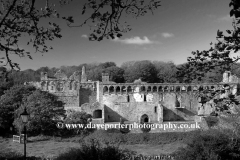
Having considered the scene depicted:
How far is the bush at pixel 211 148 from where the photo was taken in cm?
1047

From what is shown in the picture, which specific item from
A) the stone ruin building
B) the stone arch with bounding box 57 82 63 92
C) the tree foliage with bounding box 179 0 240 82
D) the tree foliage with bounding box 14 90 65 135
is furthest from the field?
the tree foliage with bounding box 179 0 240 82

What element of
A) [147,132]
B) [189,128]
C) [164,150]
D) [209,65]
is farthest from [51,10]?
[189,128]

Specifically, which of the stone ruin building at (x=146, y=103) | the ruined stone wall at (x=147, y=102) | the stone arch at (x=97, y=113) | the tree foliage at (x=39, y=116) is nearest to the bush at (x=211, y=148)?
the tree foliage at (x=39, y=116)

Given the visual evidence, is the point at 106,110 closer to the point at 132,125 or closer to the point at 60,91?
the point at 132,125

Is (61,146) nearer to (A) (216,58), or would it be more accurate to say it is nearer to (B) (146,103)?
(B) (146,103)

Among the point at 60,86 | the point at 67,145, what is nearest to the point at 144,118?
the point at 67,145

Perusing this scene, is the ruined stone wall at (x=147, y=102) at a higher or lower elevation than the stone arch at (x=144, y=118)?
higher

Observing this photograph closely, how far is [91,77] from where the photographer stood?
51594 millimetres

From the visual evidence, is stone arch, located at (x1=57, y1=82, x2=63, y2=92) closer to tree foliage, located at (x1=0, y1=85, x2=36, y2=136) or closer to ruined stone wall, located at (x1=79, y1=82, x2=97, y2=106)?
ruined stone wall, located at (x1=79, y1=82, x2=97, y2=106)

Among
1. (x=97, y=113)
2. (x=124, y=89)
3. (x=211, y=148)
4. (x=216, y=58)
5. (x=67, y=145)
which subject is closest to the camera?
(x=216, y=58)

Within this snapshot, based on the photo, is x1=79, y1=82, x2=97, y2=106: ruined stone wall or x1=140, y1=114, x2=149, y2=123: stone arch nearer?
x1=140, y1=114, x2=149, y2=123: stone arch

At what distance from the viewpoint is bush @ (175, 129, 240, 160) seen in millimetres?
10469

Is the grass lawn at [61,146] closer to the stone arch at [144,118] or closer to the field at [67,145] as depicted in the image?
the field at [67,145]

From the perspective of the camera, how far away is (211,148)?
35.2 ft
